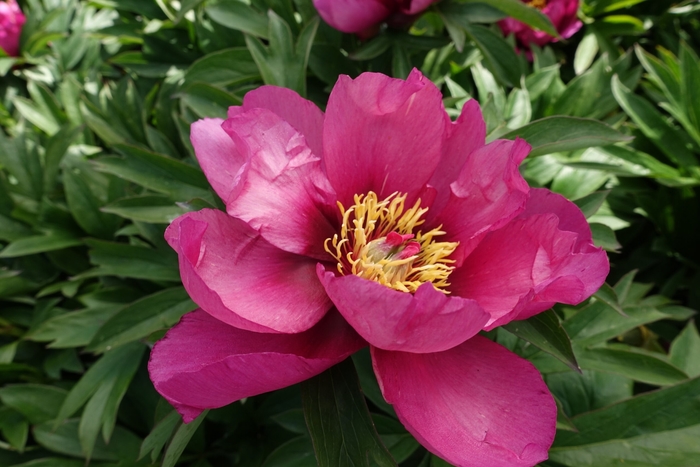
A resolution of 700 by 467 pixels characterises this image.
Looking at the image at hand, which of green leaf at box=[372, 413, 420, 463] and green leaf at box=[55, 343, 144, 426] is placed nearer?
green leaf at box=[372, 413, 420, 463]

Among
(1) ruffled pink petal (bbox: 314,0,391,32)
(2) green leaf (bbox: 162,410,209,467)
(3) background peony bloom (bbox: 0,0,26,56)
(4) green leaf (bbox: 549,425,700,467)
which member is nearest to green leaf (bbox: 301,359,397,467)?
(2) green leaf (bbox: 162,410,209,467)

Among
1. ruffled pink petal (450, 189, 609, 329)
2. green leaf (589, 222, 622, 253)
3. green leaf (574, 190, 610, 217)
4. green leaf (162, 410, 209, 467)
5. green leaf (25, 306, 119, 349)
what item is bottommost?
green leaf (25, 306, 119, 349)

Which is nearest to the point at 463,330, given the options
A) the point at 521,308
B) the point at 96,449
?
the point at 521,308

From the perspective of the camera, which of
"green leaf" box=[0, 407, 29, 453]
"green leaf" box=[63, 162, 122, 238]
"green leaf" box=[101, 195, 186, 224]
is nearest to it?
"green leaf" box=[101, 195, 186, 224]

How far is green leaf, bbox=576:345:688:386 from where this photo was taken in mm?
738

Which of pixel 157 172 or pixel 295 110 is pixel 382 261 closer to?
pixel 295 110

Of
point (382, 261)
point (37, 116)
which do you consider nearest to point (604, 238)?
point (382, 261)

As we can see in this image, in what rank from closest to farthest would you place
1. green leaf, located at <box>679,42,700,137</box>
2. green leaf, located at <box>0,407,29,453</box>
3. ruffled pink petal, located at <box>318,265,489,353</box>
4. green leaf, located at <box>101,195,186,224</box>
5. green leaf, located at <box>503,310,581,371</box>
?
ruffled pink petal, located at <box>318,265,489,353</box> → green leaf, located at <box>503,310,581,371</box> → green leaf, located at <box>101,195,186,224</box> → green leaf, located at <box>0,407,29,453</box> → green leaf, located at <box>679,42,700,137</box>

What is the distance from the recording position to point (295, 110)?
62cm

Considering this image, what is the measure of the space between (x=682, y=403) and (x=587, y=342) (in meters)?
0.13

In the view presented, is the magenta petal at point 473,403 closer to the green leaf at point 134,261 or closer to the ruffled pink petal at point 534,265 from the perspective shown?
the ruffled pink petal at point 534,265

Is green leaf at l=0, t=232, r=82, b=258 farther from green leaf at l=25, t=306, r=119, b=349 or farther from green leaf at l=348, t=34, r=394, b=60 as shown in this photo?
green leaf at l=348, t=34, r=394, b=60

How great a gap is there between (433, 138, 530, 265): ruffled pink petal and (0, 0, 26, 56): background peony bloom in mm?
1380

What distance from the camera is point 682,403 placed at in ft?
2.28
